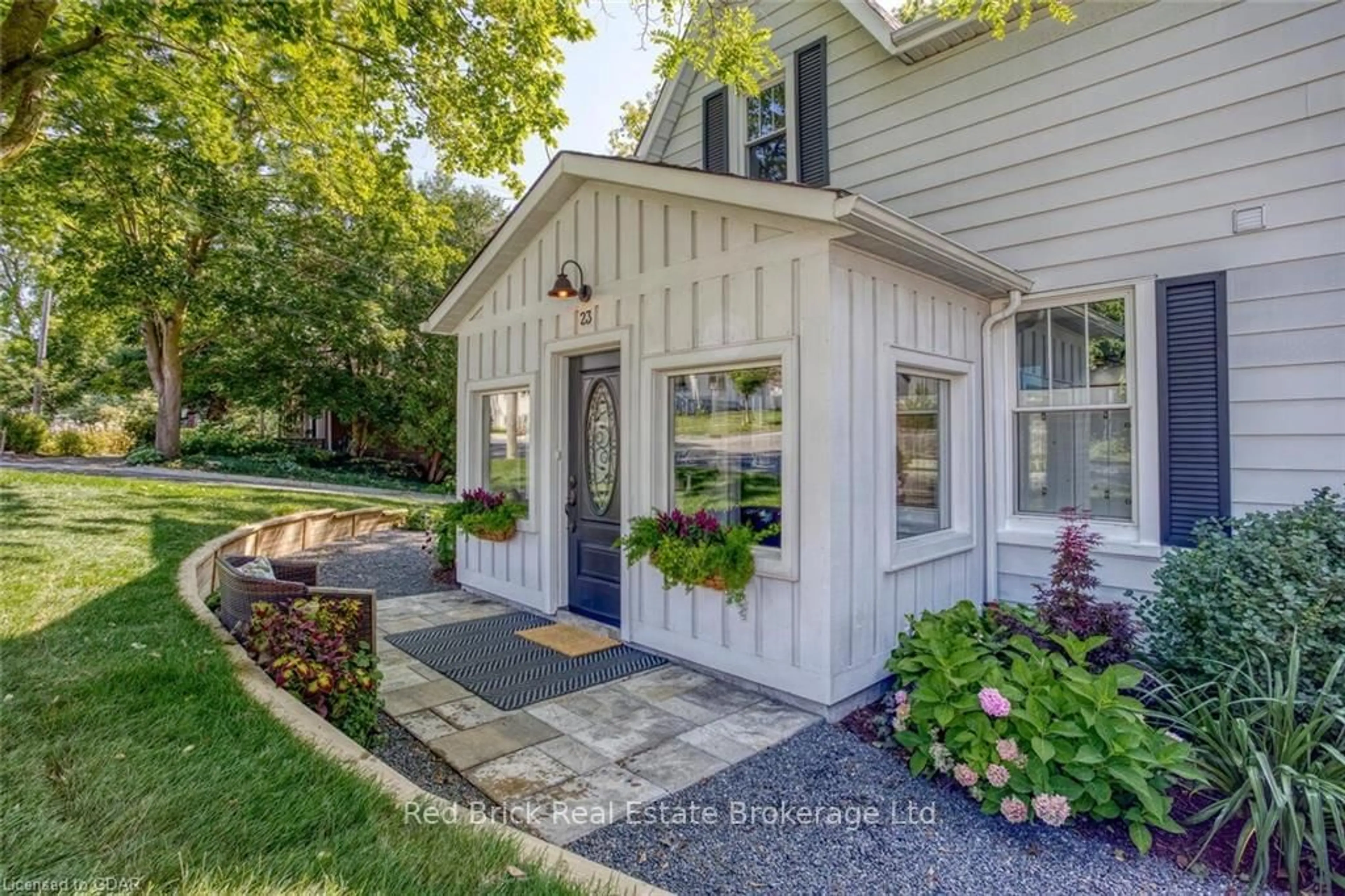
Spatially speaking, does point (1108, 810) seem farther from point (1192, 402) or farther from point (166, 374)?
point (166, 374)

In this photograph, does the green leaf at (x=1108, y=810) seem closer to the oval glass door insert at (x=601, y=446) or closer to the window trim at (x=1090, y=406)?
the window trim at (x=1090, y=406)

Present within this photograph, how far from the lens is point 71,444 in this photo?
58.7ft

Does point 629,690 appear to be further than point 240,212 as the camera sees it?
No

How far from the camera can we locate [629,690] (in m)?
4.20

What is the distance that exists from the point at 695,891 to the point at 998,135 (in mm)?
5796

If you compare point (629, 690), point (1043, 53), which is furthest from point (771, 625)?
point (1043, 53)

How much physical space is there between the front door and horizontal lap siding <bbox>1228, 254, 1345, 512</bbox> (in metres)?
4.31

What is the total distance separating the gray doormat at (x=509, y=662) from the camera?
4.19 metres

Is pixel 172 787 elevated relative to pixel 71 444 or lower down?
lower down

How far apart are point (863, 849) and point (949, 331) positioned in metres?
3.57

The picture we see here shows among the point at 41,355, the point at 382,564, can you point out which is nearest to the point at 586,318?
the point at 382,564

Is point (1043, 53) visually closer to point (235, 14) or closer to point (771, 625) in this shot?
point (771, 625)

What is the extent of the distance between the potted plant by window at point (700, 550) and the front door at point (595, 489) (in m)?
0.86

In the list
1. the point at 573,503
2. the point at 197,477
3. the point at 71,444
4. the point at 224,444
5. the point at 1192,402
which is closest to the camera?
the point at 1192,402
